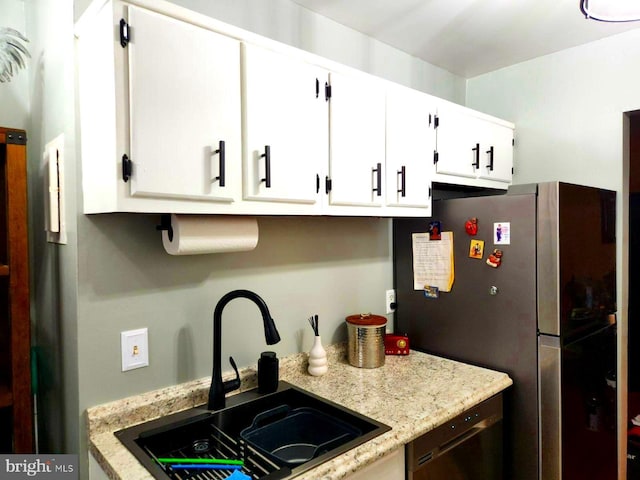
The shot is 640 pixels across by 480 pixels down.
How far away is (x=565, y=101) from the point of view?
2357 mm

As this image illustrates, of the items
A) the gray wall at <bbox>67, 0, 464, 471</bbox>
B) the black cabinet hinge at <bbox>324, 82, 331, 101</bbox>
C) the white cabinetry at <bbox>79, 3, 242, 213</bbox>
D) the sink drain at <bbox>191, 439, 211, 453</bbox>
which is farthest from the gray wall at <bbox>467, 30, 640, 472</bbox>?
the sink drain at <bbox>191, 439, 211, 453</bbox>

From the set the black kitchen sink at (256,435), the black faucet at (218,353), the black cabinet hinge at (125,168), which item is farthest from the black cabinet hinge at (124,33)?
the black kitchen sink at (256,435)

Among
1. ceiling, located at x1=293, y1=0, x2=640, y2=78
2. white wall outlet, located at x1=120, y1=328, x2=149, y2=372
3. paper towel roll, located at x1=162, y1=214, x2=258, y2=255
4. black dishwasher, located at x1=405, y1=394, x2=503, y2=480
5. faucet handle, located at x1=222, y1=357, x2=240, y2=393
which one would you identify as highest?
ceiling, located at x1=293, y1=0, x2=640, y2=78

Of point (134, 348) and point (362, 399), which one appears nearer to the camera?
point (134, 348)

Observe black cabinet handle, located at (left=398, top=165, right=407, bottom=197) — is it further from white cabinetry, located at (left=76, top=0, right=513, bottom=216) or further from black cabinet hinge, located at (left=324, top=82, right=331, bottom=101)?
black cabinet hinge, located at (left=324, top=82, right=331, bottom=101)

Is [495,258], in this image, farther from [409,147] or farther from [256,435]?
[256,435]

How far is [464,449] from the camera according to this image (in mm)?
1570

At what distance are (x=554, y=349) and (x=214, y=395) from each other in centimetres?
129

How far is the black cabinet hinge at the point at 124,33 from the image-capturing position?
109 centimetres

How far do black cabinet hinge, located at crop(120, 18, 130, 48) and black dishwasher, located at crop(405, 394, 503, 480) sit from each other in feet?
4.62

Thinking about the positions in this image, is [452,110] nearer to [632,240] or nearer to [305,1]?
[305,1]

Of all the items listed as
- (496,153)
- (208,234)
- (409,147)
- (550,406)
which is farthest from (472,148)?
(208,234)

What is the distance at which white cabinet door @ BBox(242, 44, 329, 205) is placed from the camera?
133 centimetres

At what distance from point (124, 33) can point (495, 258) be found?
1.56m
